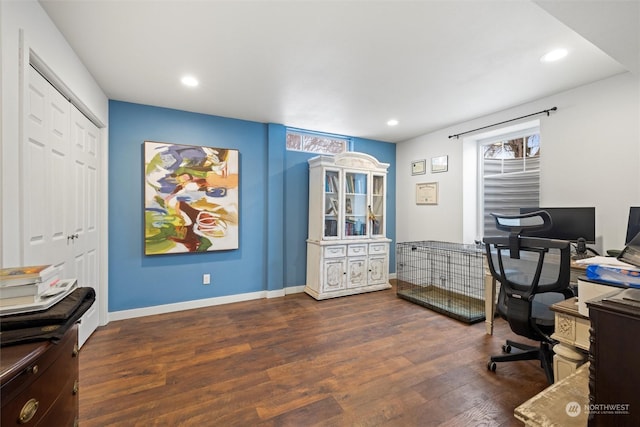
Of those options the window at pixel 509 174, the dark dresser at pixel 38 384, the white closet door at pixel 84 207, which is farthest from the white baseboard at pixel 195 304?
the window at pixel 509 174

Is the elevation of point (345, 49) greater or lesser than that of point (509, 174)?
greater

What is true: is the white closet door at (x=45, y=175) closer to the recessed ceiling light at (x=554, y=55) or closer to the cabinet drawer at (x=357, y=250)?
the cabinet drawer at (x=357, y=250)

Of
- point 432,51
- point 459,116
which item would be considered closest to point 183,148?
point 432,51

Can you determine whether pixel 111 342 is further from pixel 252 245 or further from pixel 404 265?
pixel 404 265

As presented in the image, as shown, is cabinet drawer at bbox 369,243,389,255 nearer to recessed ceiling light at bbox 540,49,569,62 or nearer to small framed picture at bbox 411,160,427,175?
small framed picture at bbox 411,160,427,175

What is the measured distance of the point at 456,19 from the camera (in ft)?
5.67

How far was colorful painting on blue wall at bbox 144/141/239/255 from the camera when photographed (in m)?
3.15

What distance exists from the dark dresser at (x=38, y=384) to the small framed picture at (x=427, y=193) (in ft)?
13.9

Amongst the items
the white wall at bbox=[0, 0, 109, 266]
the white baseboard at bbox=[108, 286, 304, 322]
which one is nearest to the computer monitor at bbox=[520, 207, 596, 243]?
the white baseboard at bbox=[108, 286, 304, 322]

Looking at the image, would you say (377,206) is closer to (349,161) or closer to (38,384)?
(349,161)

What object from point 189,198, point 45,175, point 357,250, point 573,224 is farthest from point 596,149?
point 45,175

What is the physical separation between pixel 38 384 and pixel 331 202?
3.34m

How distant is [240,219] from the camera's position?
12.1ft

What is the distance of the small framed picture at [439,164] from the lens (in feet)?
13.3
